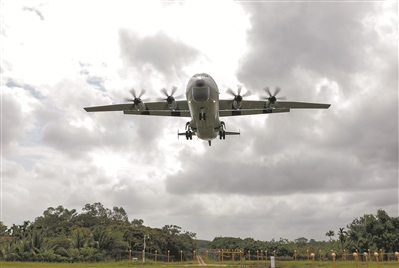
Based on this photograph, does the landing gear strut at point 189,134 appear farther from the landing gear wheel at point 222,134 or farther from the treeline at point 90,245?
the treeline at point 90,245

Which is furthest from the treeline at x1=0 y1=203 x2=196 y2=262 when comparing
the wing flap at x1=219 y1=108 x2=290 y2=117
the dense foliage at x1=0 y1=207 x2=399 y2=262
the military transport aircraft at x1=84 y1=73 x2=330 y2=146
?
the wing flap at x1=219 y1=108 x2=290 y2=117

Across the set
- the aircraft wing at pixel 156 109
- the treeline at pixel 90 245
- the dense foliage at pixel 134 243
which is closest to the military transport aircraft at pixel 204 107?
the aircraft wing at pixel 156 109

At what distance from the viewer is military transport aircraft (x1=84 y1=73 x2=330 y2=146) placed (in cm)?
2689

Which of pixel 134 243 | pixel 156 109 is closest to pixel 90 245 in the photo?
pixel 134 243

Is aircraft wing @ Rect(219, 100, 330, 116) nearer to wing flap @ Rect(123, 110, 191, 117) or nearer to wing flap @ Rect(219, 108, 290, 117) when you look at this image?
wing flap @ Rect(219, 108, 290, 117)

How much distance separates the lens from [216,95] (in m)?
28.0

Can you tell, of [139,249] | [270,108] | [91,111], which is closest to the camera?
[270,108]

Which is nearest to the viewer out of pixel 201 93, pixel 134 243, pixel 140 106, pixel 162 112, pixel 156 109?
pixel 201 93

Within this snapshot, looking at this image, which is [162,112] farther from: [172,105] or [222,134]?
[222,134]

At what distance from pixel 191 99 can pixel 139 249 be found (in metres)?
44.5

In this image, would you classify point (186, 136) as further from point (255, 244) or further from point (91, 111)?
point (255, 244)

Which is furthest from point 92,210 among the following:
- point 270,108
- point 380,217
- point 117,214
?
point 270,108

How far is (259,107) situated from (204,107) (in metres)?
9.44

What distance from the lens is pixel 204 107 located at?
27797 millimetres
